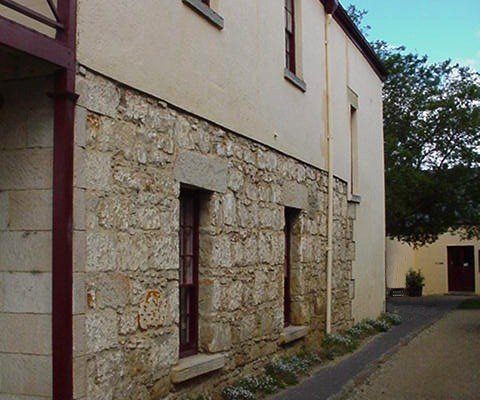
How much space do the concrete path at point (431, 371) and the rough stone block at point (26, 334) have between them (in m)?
4.33

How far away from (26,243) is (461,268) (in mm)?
30442

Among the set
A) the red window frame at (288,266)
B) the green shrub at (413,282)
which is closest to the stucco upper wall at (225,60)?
the red window frame at (288,266)

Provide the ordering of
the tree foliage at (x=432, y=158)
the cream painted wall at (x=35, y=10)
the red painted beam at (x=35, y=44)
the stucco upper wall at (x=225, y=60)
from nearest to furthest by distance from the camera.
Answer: the red painted beam at (x=35, y=44) → the cream painted wall at (x=35, y=10) → the stucco upper wall at (x=225, y=60) → the tree foliage at (x=432, y=158)

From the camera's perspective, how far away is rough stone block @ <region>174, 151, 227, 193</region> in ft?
21.0

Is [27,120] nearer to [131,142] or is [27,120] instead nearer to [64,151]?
[64,151]

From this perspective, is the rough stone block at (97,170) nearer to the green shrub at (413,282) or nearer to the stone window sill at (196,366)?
the stone window sill at (196,366)

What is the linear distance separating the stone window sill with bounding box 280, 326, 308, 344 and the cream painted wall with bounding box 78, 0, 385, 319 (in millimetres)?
2462

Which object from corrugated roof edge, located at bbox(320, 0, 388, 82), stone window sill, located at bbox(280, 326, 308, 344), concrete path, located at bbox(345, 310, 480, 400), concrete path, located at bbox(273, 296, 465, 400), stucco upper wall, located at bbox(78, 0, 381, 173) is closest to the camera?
stucco upper wall, located at bbox(78, 0, 381, 173)

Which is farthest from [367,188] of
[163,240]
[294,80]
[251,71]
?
[163,240]

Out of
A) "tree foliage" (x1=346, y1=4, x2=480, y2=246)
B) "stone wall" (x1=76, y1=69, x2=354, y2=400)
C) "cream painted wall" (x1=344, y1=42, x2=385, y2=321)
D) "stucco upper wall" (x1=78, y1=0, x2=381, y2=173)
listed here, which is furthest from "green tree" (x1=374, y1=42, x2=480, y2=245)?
"stone wall" (x1=76, y1=69, x2=354, y2=400)

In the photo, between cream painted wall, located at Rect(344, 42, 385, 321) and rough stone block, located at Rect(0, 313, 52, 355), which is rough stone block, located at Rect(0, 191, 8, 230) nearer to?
rough stone block, located at Rect(0, 313, 52, 355)

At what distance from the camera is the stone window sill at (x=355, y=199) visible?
13.1m

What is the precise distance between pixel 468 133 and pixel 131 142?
56.4 feet

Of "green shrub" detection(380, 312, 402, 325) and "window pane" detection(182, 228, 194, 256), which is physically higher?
"window pane" detection(182, 228, 194, 256)
